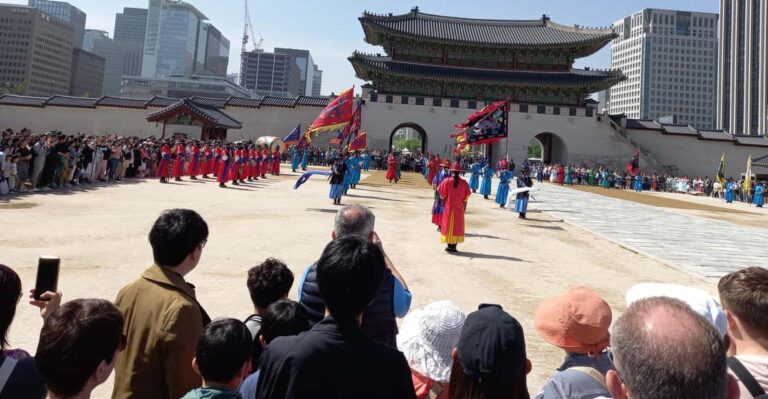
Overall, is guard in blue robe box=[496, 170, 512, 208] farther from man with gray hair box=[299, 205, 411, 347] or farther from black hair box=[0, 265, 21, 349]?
black hair box=[0, 265, 21, 349]

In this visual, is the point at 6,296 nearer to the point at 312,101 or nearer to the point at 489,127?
the point at 489,127

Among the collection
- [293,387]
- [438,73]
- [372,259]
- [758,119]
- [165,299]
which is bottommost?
[293,387]

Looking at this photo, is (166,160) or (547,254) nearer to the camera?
(547,254)

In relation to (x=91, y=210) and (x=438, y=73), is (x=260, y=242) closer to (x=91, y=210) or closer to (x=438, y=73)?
(x=91, y=210)

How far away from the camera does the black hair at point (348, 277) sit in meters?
1.62

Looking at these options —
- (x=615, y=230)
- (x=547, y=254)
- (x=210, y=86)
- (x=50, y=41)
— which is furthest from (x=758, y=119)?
(x=50, y=41)

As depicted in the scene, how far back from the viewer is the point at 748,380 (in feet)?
5.35

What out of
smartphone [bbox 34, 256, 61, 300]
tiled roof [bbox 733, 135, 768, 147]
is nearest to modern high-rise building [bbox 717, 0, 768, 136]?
tiled roof [bbox 733, 135, 768, 147]

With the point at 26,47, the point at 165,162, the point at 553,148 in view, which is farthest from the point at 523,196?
the point at 26,47

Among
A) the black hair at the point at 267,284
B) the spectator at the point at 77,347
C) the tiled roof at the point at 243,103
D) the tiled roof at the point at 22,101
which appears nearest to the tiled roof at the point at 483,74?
the tiled roof at the point at 243,103

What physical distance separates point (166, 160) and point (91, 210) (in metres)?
8.52

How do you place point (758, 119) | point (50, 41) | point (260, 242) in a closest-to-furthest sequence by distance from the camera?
point (260, 242) → point (758, 119) → point (50, 41)

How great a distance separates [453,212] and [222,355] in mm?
6694

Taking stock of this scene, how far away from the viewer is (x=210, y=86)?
9912 cm
